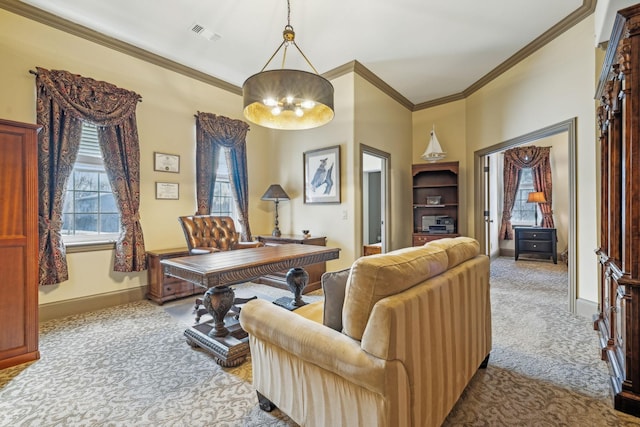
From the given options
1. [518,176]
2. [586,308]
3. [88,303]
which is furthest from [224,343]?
[518,176]

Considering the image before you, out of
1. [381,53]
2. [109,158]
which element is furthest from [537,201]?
[109,158]

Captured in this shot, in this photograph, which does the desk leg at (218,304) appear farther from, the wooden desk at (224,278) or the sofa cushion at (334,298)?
the sofa cushion at (334,298)

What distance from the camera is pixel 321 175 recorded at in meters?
4.54

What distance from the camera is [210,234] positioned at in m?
3.69

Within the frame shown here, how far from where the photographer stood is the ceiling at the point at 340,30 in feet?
9.83

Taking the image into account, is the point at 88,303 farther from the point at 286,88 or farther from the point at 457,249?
the point at 457,249

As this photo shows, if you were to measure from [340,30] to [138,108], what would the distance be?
2.64 m

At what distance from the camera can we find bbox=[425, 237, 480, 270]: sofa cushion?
1.65m

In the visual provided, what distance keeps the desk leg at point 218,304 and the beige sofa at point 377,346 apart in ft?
2.72

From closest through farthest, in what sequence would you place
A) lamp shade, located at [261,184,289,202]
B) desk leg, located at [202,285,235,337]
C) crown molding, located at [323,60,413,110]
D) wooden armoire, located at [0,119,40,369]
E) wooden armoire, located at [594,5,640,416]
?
1. wooden armoire, located at [594,5,640,416]
2. wooden armoire, located at [0,119,40,369]
3. desk leg, located at [202,285,235,337]
4. crown molding, located at [323,60,413,110]
5. lamp shade, located at [261,184,289,202]

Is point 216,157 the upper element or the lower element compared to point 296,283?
upper

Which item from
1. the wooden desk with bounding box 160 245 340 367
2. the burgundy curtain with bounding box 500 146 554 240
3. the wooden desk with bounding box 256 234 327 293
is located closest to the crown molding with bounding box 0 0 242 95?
the wooden desk with bounding box 256 234 327 293

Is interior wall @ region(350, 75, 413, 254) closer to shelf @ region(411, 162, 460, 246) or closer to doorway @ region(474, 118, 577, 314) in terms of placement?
shelf @ region(411, 162, 460, 246)

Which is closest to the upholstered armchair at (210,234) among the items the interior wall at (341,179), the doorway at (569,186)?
the interior wall at (341,179)
